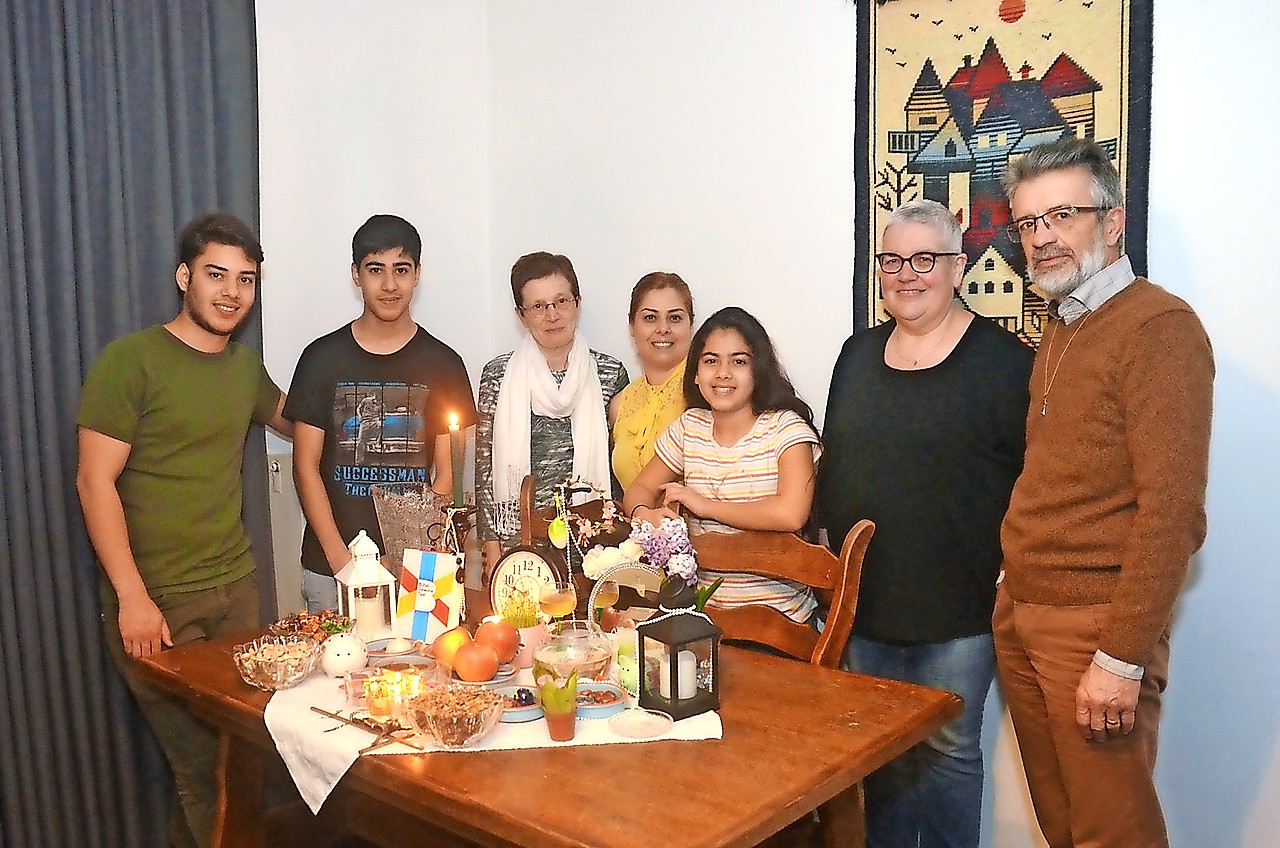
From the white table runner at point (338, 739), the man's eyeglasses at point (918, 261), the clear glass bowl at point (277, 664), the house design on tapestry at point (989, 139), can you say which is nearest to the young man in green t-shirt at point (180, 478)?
the clear glass bowl at point (277, 664)

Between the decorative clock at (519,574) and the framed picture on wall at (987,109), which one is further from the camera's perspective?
the framed picture on wall at (987,109)

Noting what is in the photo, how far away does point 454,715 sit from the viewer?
1.56m

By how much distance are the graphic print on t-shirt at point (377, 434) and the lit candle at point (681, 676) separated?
1369 mm

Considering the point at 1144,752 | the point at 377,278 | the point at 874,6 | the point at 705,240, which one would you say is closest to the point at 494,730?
the point at 1144,752

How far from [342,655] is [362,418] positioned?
1.08 meters

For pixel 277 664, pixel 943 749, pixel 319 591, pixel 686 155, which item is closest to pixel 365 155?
pixel 686 155

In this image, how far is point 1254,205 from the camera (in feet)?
7.10

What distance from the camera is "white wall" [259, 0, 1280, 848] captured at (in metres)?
2.20

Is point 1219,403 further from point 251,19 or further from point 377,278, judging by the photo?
point 251,19

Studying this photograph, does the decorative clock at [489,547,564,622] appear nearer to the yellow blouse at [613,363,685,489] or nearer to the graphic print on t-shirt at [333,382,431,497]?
the yellow blouse at [613,363,685,489]

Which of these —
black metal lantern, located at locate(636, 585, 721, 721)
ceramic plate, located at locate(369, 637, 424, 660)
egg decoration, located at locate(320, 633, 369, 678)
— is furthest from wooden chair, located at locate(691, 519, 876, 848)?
egg decoration, located at locate(320, 633, 369, 678)

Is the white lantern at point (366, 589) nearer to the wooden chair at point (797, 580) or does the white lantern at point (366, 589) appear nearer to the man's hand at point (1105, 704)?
the wooden chair at point (797, 580)

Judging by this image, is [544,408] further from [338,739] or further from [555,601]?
[338,739]

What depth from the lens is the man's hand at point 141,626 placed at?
2354 mm
